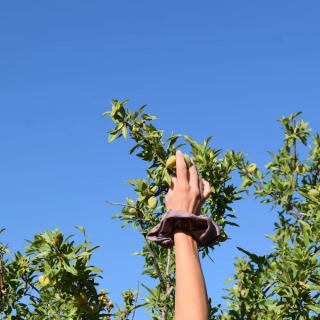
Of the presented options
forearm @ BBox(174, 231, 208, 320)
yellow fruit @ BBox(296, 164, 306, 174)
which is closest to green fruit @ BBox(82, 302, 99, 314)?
forearm @ BBox(174, 231, 208, 320)

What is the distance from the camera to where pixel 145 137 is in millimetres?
3525

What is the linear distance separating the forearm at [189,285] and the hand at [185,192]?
0.15 metres

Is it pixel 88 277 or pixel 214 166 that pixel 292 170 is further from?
pixel 88 277

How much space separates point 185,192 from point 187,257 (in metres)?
0.31

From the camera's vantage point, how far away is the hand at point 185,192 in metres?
2.07

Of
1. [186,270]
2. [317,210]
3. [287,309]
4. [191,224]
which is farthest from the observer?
[317,210]

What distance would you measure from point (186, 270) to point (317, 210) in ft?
9.82

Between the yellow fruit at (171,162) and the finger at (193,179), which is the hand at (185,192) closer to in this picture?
the finger at (193,179)

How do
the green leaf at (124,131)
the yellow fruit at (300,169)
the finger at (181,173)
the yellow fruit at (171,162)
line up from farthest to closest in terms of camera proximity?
the yellow fruit at (300,169), the green leaf at (124,131), the yellow fruit at (171,162), the finger at (181,173)

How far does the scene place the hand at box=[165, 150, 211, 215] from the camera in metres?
2.07

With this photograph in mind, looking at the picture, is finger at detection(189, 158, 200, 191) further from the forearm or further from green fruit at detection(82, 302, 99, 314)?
green fruit at detection(82, 302, 99, 314)

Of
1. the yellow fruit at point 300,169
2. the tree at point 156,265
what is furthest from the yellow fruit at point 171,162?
the yellow fruit at point 300,169

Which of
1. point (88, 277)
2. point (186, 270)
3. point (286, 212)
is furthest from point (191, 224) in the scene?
point (286, 212)

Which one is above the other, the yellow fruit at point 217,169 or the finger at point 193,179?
the yellow fruit at point 217,169
